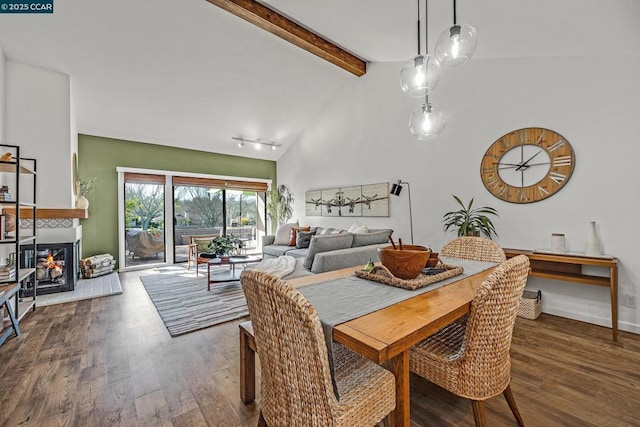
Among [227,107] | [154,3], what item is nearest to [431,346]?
[154,3]

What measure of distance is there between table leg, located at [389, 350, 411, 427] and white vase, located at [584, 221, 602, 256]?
2733 millimetres

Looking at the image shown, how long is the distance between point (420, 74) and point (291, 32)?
2.74 metres

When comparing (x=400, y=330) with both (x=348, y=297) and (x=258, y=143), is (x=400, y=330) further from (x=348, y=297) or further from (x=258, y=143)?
(x=258, y=143)


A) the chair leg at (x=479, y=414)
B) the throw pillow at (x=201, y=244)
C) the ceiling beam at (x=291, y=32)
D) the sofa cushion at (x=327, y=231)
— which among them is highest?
the ceiling beam at (x=291, y=32)

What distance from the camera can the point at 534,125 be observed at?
3.03 meters

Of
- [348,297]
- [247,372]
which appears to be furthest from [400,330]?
[247,372]

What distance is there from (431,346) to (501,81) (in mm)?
3344

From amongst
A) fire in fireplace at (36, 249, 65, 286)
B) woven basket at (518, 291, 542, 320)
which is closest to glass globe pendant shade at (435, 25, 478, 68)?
woven basket at (518, 291, 542, 320)

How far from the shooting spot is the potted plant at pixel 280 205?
6.89 meters

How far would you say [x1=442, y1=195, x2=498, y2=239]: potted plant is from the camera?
327cm

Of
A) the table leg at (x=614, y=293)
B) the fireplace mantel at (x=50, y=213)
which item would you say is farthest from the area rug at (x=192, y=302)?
the table leg at (x=614, y=293)

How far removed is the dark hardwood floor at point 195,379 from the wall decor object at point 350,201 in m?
2.67

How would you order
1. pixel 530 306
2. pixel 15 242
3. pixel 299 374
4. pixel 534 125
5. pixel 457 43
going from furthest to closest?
pixel 534 125 < pixel 530 306 < pixel 15 242 < pixel 457 43 < pixel 299 374

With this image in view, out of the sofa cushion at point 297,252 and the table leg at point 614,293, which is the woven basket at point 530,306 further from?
the sofa cushion at point 297,252
